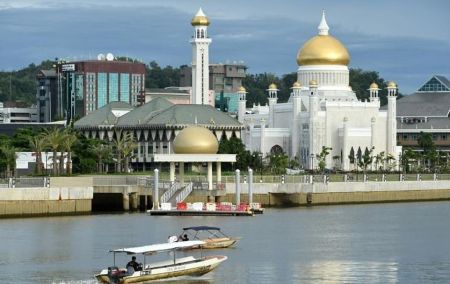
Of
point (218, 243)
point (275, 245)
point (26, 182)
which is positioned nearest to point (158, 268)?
point (218, 243)

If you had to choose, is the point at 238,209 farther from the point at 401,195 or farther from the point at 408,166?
the point at 408,166

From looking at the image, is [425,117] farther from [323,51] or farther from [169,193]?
[169,193]

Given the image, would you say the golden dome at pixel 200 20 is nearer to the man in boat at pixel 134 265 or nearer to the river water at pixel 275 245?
the river water at pixel 275 245

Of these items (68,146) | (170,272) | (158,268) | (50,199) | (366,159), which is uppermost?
(68,146)

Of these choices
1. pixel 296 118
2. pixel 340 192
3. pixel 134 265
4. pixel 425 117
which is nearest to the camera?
pixel 134 265

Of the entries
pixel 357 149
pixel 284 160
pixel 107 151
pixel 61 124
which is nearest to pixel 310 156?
pixel 357 149

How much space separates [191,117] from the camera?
15138 centimetres

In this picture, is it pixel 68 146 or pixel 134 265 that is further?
pixel 68 146

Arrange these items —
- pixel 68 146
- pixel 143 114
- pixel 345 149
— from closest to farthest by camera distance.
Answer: pixel 68 146 < pixel 345 149 < pixel 143 114

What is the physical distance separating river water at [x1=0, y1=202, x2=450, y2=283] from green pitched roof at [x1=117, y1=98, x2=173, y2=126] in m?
53.5

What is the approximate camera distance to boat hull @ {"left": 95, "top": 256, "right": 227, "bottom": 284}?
58.7 m

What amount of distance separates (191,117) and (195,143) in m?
44.5

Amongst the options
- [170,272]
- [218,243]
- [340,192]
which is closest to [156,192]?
[340,192]

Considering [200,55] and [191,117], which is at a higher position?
[200,55]
